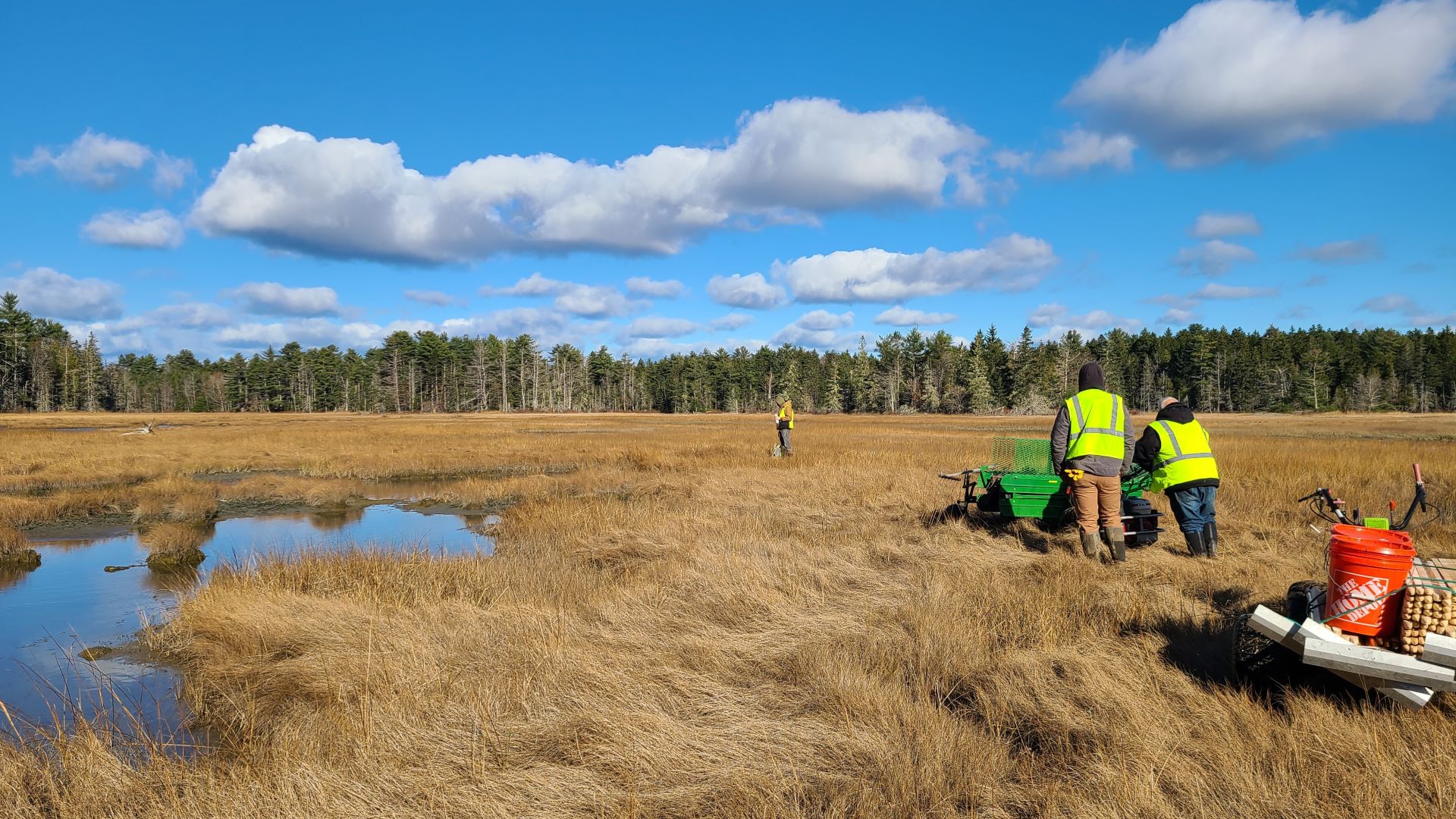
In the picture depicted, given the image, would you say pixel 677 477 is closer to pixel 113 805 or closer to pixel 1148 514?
pixel 1148 514

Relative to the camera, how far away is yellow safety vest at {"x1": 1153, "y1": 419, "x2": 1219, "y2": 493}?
7.52 meters

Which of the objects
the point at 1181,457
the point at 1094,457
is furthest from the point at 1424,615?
the point at 1181,457

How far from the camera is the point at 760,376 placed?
123438 mm

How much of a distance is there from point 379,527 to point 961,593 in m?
11.7

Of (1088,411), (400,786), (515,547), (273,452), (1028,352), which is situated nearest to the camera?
(400,786)

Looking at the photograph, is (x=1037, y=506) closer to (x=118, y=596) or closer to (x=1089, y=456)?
(x=1089, y=456)

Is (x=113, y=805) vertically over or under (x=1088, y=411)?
under

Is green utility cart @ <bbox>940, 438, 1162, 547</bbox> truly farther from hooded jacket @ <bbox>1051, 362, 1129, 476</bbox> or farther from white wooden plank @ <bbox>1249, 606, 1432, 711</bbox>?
white wooden plank @ <bbox>1249, 606, 1432, 711</bbox>

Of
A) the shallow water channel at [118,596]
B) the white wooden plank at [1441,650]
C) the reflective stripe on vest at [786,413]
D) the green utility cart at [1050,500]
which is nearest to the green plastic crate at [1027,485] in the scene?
the green utility cart at [1050,500]

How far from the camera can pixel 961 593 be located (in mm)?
6379

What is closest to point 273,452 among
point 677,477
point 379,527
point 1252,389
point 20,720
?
point 379,527

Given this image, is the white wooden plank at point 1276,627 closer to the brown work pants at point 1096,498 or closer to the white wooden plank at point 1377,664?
the white wooden plank at point 1377,664

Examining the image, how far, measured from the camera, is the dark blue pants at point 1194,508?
24.8 ft

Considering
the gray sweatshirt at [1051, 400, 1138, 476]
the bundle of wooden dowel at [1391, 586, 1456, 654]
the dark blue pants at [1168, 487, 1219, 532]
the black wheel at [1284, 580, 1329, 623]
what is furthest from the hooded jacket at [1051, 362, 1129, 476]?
the bundle of wooden dowel at [1391, 586, 1456, 654]
